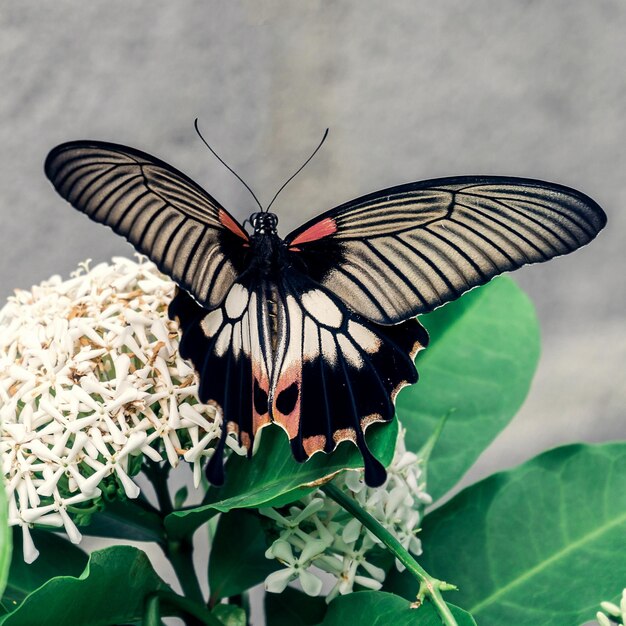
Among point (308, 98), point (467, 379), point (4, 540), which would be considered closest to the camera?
point (4, 540)

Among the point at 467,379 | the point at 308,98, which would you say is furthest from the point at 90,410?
the point at 308,98

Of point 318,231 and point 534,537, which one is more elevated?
point 318,231

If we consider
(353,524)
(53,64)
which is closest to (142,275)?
(353,524)

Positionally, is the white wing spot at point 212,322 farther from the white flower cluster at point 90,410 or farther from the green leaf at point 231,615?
the green leaf at point 231,615

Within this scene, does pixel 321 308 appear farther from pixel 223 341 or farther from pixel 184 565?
pixel 184 565

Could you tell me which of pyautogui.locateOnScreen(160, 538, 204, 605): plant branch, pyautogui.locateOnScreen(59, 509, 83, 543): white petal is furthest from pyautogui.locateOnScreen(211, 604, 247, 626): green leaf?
pyautogui.locateOnScreen(59, 509, 83, 543): white petal

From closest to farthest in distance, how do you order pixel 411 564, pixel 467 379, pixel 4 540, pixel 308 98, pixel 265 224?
pixel 4 540, pixel 411 564, pixel 265 224, pixel 467 379, pixel 308 98

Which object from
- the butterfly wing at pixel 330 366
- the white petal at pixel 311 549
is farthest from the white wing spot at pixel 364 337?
the white petal at pixel 311 549

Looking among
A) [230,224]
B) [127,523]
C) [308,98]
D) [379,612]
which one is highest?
[308,98]

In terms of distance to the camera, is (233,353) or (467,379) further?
(467,379)
